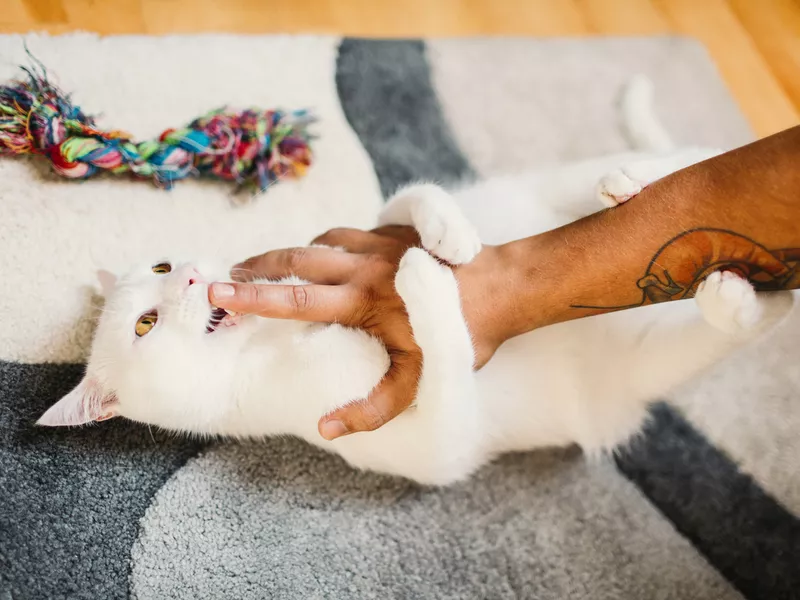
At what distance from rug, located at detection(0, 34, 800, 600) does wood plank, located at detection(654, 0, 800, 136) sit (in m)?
0.71

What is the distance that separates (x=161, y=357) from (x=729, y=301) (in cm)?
86

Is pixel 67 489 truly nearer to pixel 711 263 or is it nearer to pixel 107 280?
pixel 107 280

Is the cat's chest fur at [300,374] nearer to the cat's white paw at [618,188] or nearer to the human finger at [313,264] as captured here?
the human finger at [313,264]

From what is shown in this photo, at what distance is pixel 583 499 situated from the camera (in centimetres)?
123

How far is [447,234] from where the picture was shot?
100 cm

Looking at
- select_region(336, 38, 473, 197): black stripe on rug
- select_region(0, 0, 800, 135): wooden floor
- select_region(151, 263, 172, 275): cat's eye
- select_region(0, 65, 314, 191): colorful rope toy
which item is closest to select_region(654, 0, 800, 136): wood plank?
select_region(0, 0, 800, 135): wooden floor

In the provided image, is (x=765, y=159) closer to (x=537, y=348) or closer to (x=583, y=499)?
(x=537, y=348)

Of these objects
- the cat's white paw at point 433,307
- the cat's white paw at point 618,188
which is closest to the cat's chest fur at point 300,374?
the cat's white paw at point 433,307

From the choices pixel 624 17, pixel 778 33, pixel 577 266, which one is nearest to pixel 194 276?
pixel 577 266

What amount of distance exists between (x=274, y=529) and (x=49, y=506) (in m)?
0.36

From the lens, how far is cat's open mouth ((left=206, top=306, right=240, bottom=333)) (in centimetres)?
106

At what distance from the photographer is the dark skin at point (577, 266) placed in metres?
0.88

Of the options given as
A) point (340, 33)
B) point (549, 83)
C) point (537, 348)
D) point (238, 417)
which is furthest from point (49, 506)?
point (549, 83)

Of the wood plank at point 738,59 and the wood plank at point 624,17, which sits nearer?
the wood plank at point 738,59
